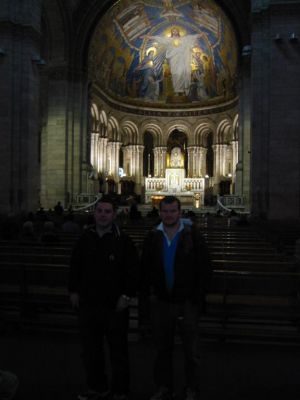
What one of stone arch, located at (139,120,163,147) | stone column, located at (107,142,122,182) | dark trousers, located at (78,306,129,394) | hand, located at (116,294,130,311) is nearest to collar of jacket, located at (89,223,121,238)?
hand, located at (116,294,130,311)

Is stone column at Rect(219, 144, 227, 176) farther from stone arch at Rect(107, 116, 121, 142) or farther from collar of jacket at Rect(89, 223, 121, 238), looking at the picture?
collar of jacket at Rect(89, 223, 121, 238)

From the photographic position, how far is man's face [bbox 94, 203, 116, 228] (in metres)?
4.20

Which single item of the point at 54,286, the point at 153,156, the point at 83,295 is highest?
the point at 153,156

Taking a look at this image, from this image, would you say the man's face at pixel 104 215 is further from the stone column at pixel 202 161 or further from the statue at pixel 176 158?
the stone column at pixel 202 161

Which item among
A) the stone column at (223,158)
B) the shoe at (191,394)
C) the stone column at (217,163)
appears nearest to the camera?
the shoe at (191,394)

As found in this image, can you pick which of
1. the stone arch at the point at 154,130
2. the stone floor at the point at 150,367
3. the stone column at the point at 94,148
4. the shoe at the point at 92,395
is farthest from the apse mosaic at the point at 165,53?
the shoe at the point at 92,395

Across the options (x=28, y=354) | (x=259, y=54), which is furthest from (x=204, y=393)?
(x=259, y=54)

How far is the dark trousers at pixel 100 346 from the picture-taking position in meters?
4.13

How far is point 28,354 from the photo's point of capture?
17.4 ft

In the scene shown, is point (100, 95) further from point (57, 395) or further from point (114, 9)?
point (57, 395)

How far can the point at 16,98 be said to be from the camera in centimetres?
1892

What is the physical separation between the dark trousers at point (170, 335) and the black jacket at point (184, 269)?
94 mm

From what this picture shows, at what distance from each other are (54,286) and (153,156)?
1511 inches

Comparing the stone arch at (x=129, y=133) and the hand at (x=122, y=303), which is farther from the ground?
the stone arch at (x=129, y=133)
